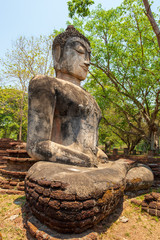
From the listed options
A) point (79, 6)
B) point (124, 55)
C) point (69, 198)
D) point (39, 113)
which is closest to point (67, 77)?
point (39, 113)

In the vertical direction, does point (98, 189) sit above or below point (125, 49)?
below

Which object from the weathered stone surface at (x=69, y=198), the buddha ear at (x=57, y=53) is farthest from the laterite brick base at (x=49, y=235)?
the buddha ear at (x=57, y=53)

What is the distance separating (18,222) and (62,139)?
4.00 ft

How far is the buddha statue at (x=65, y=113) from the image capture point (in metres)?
2.38

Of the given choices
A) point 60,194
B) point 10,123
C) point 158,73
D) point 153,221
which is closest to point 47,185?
point 60,194

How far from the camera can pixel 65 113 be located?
2.75 meters

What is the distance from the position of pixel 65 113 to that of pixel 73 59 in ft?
3.36

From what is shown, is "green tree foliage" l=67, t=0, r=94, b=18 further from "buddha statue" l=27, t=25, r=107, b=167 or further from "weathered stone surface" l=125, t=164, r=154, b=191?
"weathered stone surface" l=125, t=164, r=154, b=191

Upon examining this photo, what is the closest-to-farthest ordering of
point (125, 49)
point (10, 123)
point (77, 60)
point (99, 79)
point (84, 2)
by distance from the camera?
point (77, 60), point (84, 2), point (125, 49), point (99, 79), point (10, 123)

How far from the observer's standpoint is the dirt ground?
6.24 feet

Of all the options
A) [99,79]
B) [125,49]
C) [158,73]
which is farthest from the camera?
[99,79]

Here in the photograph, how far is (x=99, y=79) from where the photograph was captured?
11.9 meters

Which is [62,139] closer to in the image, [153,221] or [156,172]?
[153,221]

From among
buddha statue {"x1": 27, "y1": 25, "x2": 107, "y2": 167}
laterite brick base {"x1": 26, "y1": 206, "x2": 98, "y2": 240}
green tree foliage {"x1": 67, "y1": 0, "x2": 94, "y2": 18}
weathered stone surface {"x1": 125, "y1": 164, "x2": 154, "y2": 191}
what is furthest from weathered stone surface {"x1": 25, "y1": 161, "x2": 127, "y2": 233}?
green tree foliage {"x1": 67, "y1": 0, "x2": 94, "y2": 18}
